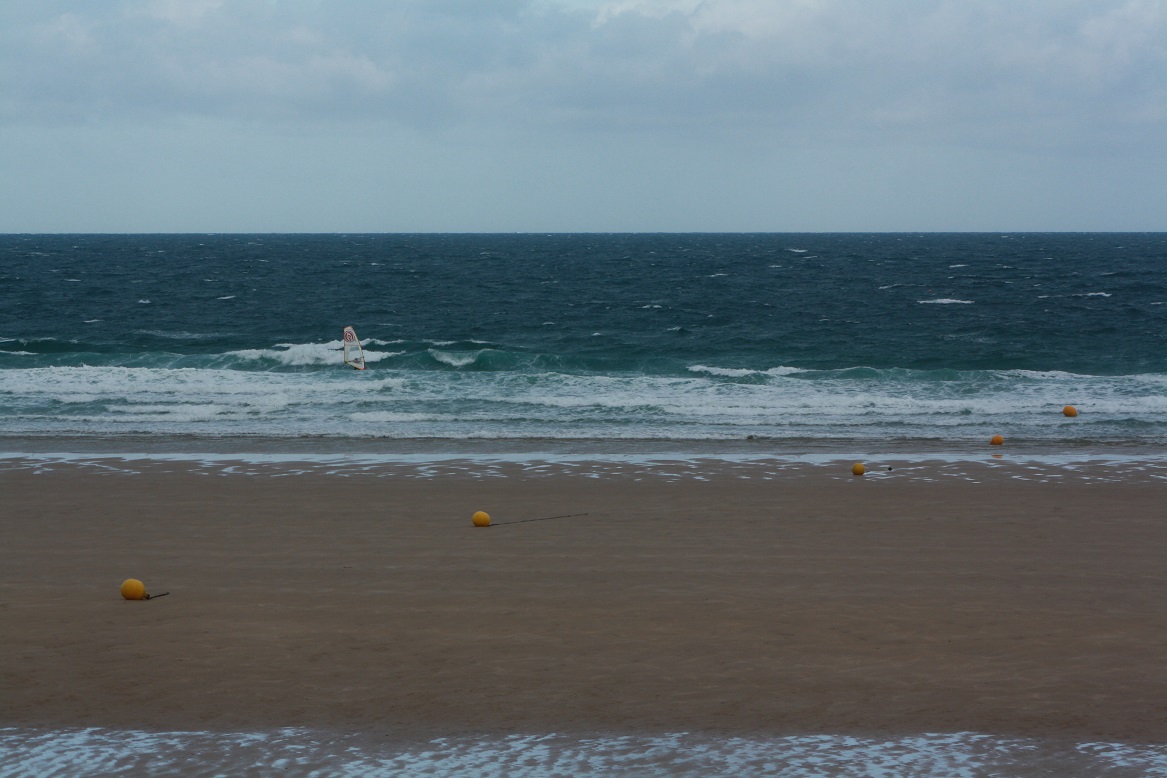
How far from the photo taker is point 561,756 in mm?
5504

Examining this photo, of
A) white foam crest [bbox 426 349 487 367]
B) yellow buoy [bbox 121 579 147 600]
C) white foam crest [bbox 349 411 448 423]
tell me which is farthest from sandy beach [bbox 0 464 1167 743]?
white foam crest [bbox 426 349 487 367]

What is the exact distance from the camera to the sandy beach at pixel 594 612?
19.9 feet

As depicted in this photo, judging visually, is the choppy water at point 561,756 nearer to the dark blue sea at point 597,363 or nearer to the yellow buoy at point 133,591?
the yellow buoy at point 133,591

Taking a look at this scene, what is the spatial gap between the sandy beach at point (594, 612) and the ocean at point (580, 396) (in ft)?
1.10

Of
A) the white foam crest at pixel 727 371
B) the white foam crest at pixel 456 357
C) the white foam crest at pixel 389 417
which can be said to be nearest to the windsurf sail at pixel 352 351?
the white foam crest at pixel 456 357

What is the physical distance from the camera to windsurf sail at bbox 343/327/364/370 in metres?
26.6

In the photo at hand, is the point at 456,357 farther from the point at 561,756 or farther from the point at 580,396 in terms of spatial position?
the point at 561,756

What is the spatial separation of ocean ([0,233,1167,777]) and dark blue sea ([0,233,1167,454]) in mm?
129

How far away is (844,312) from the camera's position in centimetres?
3950

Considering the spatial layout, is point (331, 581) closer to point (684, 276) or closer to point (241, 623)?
point (241, 623)

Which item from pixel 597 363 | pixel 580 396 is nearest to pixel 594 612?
pixel 580 396

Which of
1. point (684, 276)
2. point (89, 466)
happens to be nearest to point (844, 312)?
point (684, 276)

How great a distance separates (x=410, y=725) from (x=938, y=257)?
275 feet

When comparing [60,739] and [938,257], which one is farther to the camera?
[938,257]
